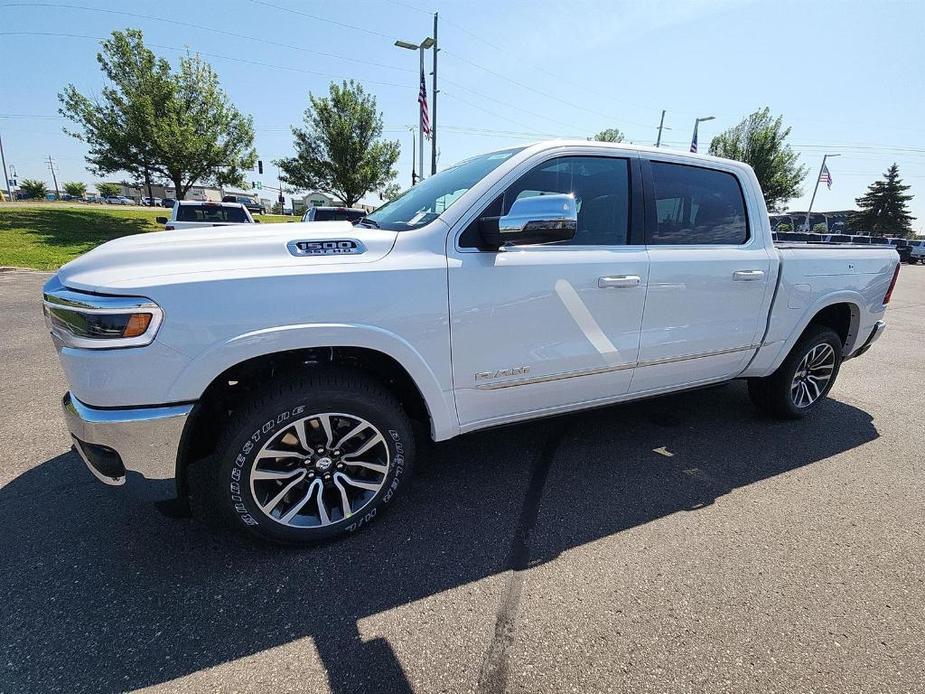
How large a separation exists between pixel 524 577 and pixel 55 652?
1.83 meters

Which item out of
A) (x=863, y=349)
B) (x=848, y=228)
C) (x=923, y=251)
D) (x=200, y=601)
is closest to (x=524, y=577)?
(x=200, y=601)

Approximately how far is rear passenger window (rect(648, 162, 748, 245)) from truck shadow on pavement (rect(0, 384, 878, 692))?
1.50 m

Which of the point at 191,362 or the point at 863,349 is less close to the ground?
the point at 191,362

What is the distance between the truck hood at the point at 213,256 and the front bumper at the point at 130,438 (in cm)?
49

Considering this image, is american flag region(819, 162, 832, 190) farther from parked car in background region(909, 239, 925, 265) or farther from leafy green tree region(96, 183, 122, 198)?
leafy green tree region(96, 183, 122, 198)

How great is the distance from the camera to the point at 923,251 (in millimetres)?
33625

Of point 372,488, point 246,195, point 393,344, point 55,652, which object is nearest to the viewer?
point 55,652

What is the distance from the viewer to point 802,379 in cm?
391

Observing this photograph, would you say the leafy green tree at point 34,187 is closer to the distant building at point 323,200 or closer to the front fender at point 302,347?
the distant building at point 323,200

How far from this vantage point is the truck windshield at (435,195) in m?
2.56

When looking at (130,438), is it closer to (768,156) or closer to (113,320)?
(113,320)

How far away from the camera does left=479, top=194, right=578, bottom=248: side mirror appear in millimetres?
2145

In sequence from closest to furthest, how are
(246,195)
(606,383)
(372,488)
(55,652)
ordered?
(55,652) → (372,488) → (606,383) → (246,195)

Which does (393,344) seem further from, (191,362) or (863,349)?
(863,349)
